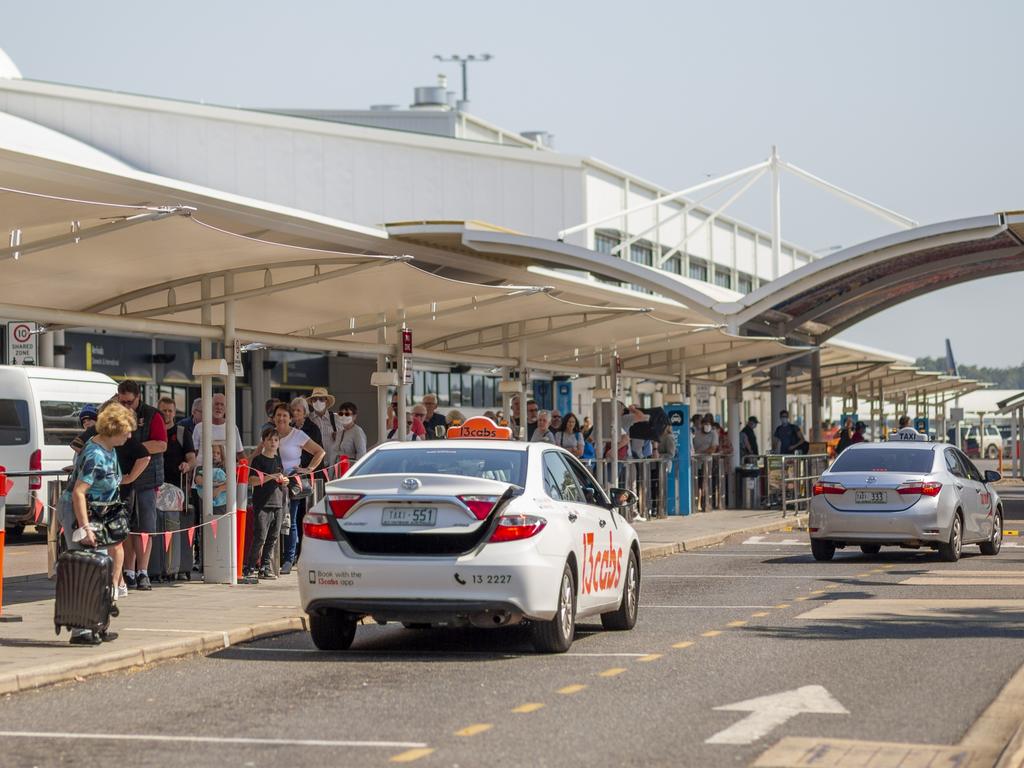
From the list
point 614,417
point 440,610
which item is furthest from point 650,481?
point 440,610

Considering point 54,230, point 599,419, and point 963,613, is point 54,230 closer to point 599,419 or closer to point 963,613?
point 963,613

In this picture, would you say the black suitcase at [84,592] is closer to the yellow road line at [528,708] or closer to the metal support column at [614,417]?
the yellow road line at [528,708]

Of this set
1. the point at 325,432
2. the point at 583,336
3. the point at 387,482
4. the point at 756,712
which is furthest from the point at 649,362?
the point at 756,712

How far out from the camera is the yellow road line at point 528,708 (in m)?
8.93

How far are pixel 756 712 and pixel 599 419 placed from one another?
2126 cm

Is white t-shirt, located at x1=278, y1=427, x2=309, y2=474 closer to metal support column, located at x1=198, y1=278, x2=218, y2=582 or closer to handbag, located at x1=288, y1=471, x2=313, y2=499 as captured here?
handbag, located at x1=288, y1=471, x2=313, y2=499

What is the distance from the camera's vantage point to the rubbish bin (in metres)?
35.8

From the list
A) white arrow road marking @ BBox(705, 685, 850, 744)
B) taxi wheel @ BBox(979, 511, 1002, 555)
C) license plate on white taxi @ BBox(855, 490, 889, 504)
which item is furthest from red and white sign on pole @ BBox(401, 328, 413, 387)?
white arrow road marking @ BBox(705, 685, 850, 744)

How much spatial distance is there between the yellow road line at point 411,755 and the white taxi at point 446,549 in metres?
3.41

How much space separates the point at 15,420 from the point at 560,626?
51.4 feet

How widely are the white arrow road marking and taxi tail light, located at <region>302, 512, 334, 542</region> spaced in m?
3.50

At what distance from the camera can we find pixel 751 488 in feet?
117

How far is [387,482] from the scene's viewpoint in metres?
11.6

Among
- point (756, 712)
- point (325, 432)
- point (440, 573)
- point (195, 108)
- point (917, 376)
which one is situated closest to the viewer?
point (756, 712)
